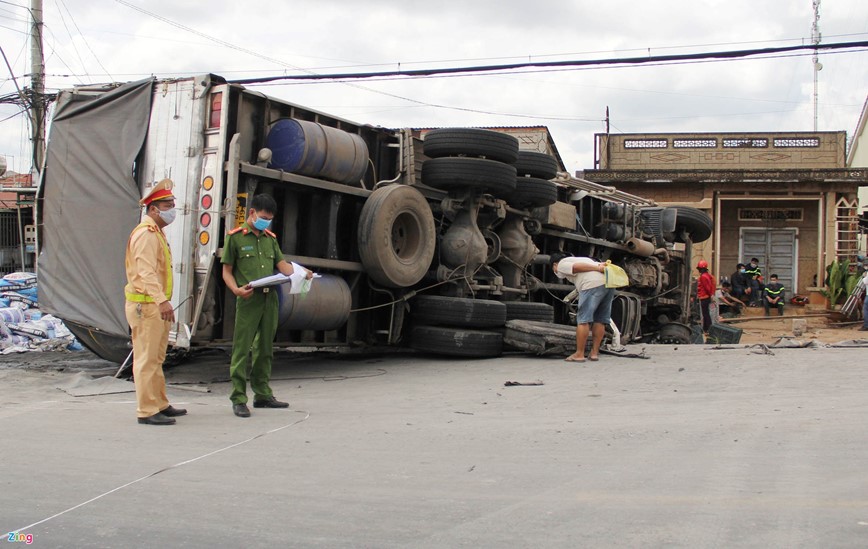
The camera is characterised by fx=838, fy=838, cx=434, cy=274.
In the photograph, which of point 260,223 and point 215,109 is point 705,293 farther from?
point 260,223

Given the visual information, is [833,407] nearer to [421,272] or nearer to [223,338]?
[421,272]

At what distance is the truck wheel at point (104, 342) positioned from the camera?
832 cm

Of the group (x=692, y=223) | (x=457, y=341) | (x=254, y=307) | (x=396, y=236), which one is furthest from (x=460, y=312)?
(x=692, y=223)

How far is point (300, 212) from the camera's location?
8445 mm

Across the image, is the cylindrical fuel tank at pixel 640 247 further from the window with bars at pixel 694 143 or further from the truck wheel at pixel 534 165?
Result: the window with bars at pixel 694 143

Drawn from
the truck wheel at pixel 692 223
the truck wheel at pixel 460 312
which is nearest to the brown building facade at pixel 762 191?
the truck wheel at pixel 692 223

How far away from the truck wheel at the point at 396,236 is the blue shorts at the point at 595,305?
1.76m

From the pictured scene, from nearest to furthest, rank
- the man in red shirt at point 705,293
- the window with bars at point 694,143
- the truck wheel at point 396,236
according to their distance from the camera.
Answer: the truck wheel at point 396,236 < the man in red shirt at point 705,293 < the window with bars at point 694,143

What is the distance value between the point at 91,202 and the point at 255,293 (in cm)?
310

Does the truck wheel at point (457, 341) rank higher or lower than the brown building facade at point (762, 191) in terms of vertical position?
lower

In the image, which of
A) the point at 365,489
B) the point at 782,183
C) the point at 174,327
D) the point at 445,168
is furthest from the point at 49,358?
the point at 782,183

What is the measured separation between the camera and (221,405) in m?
6.68

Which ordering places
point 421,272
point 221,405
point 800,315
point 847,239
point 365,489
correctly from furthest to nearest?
point 847,239, point 800,315, point 421,272, point 221,405, point 365,489

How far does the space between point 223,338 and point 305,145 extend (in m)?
1.95
